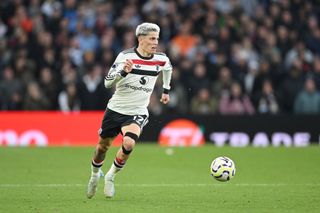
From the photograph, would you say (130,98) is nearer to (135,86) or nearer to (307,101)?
(135,86)

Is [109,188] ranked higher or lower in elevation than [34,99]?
higher

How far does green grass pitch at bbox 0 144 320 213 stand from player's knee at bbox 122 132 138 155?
70 centimetres

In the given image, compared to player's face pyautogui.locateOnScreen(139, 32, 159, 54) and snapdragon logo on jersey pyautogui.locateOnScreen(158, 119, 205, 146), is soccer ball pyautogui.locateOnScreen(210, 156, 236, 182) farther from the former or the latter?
snapdragon logo on jersey pyautogui.locateOnScreen(158, 119, 205, 146)

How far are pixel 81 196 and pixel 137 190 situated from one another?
1.16m

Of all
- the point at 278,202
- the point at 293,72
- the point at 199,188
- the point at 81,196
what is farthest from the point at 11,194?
the point at 293,72

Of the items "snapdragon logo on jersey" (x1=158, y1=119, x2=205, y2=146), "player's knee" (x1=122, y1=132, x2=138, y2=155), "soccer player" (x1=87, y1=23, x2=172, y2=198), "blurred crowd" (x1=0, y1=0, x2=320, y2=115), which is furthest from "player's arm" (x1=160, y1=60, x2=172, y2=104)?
"blurred crowd" (x1=0, y1=0, x2=320, y2=115)

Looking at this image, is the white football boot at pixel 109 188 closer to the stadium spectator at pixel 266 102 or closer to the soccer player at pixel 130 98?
the soccer player at pixel 130 98

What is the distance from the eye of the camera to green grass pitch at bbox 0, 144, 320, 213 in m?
9.98

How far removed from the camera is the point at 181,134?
21031 millimetres

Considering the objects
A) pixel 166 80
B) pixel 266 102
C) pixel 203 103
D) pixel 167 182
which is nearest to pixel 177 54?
pixel 203 103

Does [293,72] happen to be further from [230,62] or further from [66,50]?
[66,50]

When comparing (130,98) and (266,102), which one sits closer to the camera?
(130,98)

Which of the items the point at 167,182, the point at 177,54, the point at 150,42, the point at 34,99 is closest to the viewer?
the point at 150,42

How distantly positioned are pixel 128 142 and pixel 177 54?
39.2 ft
